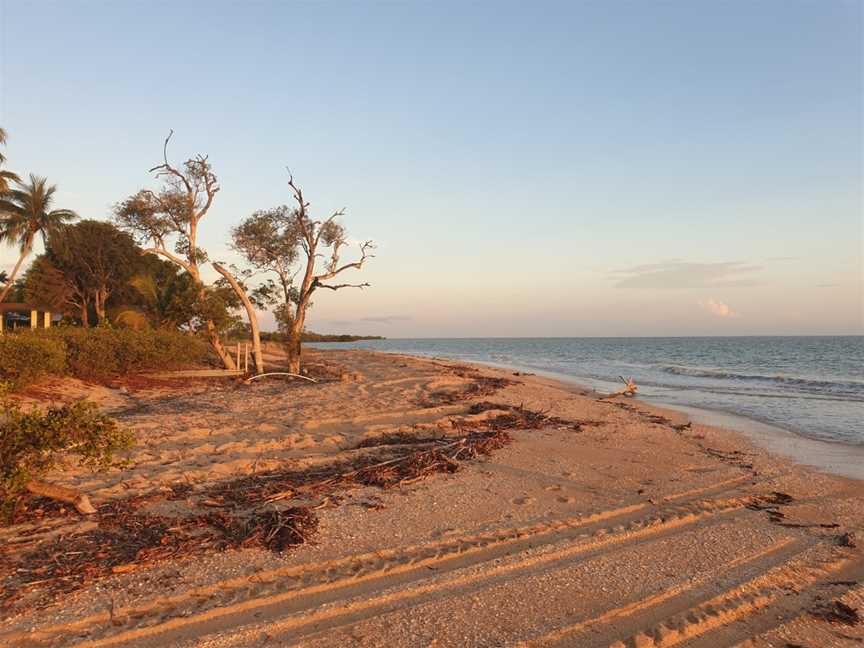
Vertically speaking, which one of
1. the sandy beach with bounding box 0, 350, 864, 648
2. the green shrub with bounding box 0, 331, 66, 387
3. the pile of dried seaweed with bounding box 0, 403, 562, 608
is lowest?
the sandy beach with bounding box 0, 350, 864, 648

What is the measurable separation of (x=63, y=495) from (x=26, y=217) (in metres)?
32.5

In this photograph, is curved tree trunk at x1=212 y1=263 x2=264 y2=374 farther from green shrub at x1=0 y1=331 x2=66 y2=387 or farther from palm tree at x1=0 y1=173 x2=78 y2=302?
palm tree at x1=0 y1=173 x2=78 y2=302

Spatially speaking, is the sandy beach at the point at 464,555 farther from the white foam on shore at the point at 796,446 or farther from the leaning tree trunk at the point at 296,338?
the leaning tree trunk at the point at 296,338

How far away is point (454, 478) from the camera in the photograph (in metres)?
7.15

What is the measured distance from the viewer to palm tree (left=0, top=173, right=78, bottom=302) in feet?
98.4

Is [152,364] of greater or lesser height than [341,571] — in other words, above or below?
above

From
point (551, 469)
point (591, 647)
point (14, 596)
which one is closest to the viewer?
point (591, 647)

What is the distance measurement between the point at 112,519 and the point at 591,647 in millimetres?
4534

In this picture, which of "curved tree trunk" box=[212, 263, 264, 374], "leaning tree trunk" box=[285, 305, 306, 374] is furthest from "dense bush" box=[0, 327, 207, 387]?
"leaning tree trunk" box=[285, 305, 306, 374]

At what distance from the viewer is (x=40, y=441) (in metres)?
4.81

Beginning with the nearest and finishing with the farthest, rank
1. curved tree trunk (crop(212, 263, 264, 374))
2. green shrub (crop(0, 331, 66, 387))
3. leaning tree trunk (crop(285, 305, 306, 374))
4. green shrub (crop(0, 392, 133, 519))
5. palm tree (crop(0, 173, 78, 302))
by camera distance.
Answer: green shrub (crop(0, 392, 133, 519)) < green shrub (crop(0, 331, 66, 387)) < curved tree trunk (crop(212, 263, 264, 374)) < leaning tree trunk (crop(285, 305, 306, 374)) < palm tree (crop(0, 173, 78, 302))

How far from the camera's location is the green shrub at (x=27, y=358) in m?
12.0

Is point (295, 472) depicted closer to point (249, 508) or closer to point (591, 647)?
point (249, 508)

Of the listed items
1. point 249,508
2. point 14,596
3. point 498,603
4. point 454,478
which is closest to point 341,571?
point 498,603
